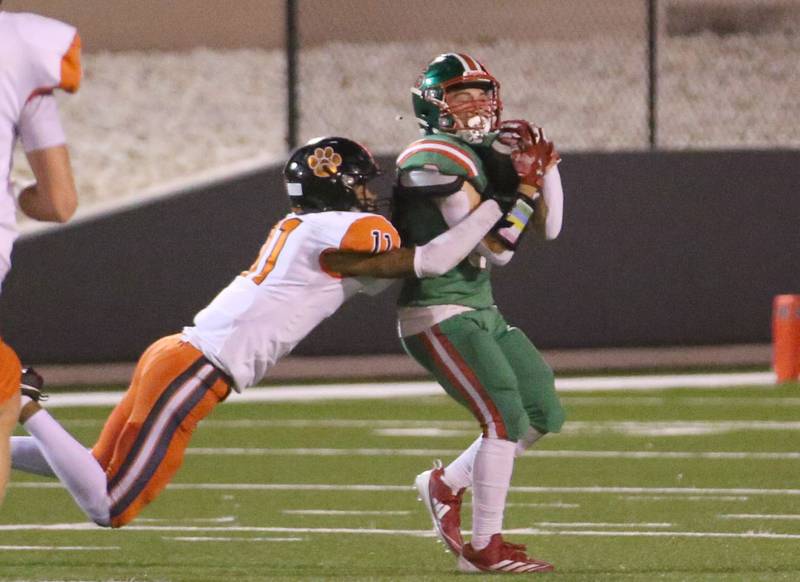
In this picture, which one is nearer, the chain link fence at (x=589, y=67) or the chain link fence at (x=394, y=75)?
the chain link fence at (x=589, y=67)

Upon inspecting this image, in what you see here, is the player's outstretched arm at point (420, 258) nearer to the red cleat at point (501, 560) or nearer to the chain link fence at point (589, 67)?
the red cleat at point (501, 560)

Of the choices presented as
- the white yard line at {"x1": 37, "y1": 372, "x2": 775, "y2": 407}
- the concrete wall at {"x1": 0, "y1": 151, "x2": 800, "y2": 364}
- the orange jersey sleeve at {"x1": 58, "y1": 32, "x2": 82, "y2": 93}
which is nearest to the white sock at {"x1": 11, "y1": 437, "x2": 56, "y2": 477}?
the orange jersey sleeve at {"x1": 58, "y1": 32, "x2": 82, "y2": 93}

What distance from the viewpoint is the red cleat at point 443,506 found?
21.6ft

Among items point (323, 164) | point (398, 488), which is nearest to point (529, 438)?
point (323, 164)

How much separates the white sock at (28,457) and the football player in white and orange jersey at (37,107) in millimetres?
1378

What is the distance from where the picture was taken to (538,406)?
6.58 meters

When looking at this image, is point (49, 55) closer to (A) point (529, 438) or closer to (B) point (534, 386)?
(B) point (534, 386)

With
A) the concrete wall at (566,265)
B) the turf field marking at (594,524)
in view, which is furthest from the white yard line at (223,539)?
the concrete wall at (566,265)

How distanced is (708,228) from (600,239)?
857mm

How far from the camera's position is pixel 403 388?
42.1 feet

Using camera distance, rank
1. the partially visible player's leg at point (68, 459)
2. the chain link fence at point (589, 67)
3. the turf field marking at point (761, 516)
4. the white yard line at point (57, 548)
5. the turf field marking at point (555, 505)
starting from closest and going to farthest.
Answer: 1. the partially visible player's leg at point (68, 459)
2. the white yard line at point (57, 548)
3. the turf field marking at point (761, 516)
4. the turf field marking at point (555, 505)
5. the chain link fence at point (589, 67)

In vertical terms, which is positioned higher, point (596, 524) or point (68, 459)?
point (68, 459)

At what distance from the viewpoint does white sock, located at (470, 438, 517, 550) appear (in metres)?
6.37

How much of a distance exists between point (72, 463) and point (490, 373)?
1.34m
